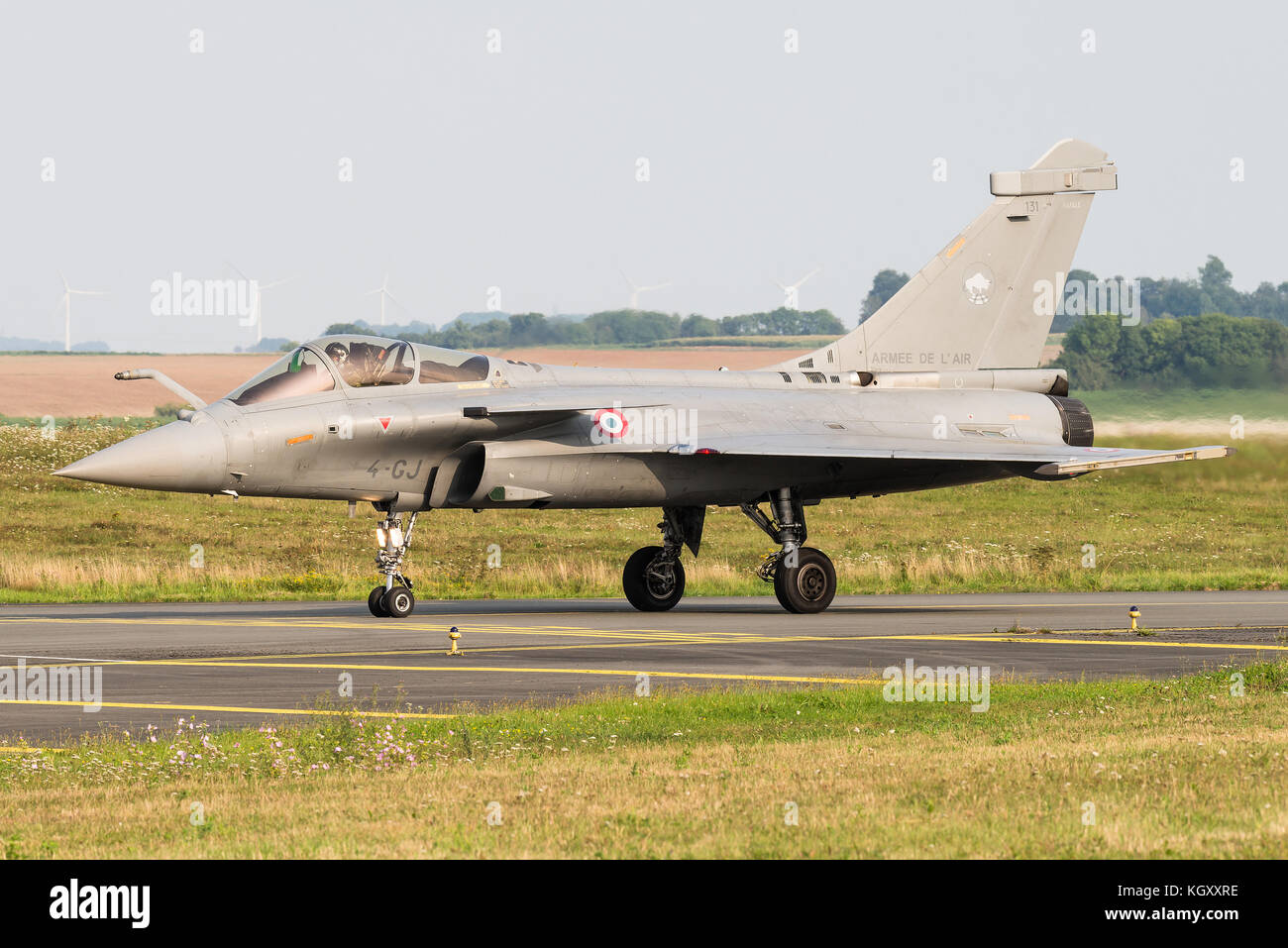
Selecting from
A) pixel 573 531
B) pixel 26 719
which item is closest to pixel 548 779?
pixel 26 719

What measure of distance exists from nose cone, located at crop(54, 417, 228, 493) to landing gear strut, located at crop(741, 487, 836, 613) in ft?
25.5

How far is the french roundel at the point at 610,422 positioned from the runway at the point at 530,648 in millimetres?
2616

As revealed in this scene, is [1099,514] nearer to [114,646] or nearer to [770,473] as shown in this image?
[770,473]

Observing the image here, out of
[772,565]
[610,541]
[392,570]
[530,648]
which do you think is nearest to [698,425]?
[772,565]

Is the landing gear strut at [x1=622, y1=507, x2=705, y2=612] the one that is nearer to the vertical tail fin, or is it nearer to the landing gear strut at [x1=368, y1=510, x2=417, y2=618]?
the vertical tail fin

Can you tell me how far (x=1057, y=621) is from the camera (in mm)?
22781

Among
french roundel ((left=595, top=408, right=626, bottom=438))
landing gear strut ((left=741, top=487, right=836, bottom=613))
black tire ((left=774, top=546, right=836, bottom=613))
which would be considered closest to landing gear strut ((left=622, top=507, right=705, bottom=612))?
landing gear strut ((left=741, top=487, right=836, bottom=613))

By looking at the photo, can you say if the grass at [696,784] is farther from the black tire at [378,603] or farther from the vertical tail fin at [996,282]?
the vertical tail fin at [996,282]

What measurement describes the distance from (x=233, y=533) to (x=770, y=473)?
2297 centimetres

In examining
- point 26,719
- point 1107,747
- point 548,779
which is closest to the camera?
point 548,779
